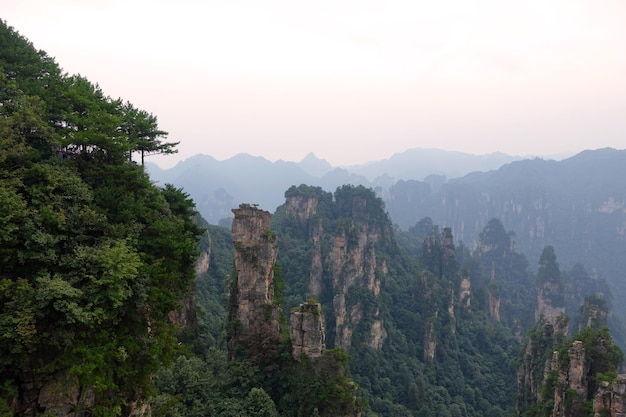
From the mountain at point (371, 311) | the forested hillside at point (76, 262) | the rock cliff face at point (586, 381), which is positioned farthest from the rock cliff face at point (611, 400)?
the forested hillside at point (76, 262)

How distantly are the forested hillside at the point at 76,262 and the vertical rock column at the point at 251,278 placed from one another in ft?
34.1

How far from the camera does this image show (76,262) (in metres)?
8.73

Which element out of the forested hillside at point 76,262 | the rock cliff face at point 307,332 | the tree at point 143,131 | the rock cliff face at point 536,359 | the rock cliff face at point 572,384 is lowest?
the rock cliff face at point 536,359

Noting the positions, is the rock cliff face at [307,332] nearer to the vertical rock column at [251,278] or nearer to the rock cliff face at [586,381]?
the vertical rock column at [251,278]

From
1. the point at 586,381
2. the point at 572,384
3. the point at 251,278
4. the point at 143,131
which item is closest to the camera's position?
the point at 143,131

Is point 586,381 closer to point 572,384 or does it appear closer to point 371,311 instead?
point 572,384

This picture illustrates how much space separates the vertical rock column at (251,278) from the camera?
22.9m

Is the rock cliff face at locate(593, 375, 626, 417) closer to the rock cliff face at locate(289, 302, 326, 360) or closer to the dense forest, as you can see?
the dense forest

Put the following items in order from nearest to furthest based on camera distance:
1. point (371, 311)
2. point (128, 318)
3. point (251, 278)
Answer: point (128, 318), point (251, 278), point (371, 311)

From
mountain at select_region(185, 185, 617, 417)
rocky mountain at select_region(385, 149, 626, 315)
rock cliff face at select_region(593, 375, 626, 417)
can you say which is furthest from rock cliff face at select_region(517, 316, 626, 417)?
rocky mountain at select_region(385, 149, 626, 315)

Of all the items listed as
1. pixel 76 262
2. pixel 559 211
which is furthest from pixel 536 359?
pixel 559 211

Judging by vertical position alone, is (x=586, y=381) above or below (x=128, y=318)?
below

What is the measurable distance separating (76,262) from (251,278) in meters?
15.0

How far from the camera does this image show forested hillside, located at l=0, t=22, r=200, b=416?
802 cm
